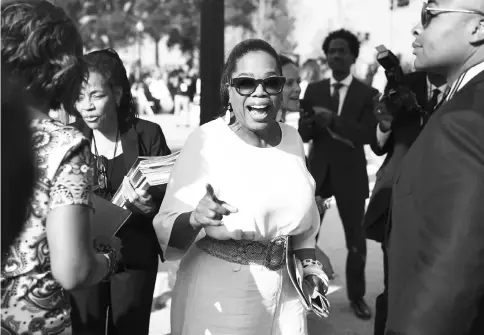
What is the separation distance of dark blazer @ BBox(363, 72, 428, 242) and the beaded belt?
130 cm

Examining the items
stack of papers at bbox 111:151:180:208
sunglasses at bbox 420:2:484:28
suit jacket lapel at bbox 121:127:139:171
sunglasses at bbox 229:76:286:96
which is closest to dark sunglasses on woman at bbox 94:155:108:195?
suit jacket lapel at bbox 121:127:139:171

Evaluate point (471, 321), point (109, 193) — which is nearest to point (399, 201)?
point (471, 321)

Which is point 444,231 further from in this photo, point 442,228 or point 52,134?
point 52,134

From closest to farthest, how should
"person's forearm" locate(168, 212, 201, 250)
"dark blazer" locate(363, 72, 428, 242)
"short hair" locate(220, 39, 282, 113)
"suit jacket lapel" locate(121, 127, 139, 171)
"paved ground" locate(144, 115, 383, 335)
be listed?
1. "person's forearm" locate(168, 212, 201, 250)
2. "short hair" locate(220, 39, 282, 113)
3. "suit jacket lapel" locate(121, 127, 139, 171)
4. "dark blazer" locate(363, 72, 428, 242)
5. "paved ground" locate(144, 115, 383, 335)

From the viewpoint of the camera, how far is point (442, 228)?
1519 mm

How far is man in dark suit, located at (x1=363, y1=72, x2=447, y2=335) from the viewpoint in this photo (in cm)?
371

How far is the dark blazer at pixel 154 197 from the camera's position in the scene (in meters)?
3.21

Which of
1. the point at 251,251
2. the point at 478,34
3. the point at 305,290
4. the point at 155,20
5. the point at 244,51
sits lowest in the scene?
the point at 155,20

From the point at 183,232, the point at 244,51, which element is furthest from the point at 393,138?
the point at 183,232

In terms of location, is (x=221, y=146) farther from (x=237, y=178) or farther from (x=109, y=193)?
(x=109, y=193)

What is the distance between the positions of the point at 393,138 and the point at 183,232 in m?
2.06

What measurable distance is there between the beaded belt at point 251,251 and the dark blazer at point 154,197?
61cm

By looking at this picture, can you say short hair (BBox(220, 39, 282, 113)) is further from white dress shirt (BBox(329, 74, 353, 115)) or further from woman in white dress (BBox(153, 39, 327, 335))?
white dress shirt (BBox(329, 74, 353, 115))

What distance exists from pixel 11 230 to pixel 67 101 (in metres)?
0.43
